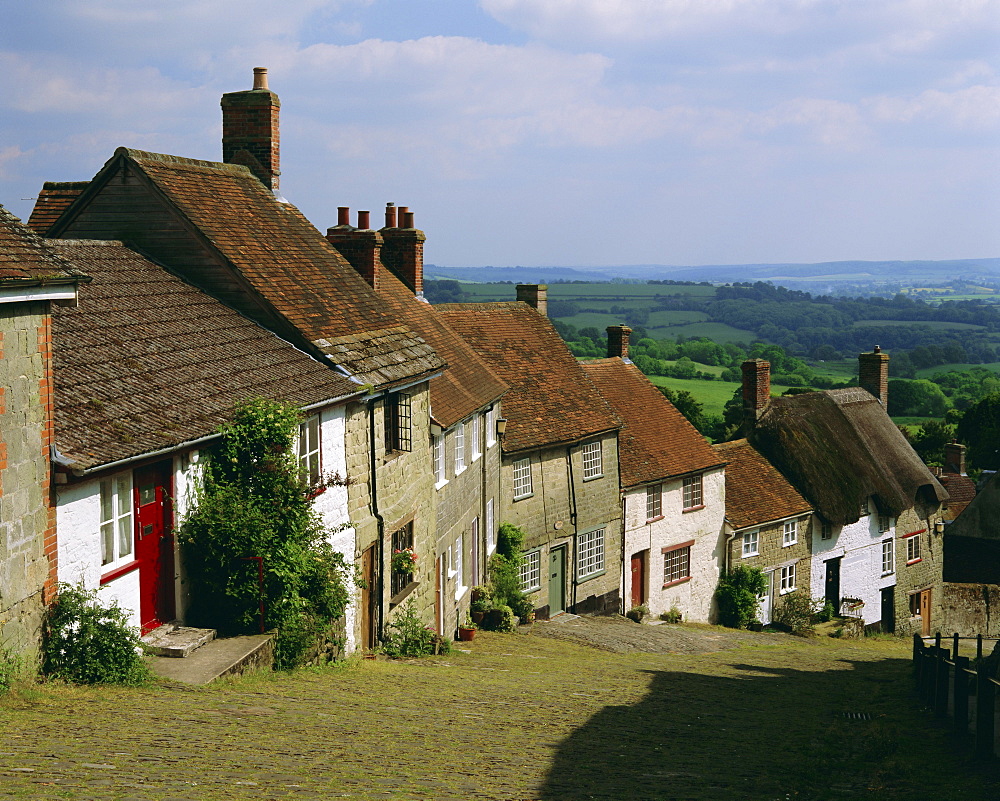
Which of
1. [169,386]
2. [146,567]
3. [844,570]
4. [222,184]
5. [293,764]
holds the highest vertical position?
[222,184]

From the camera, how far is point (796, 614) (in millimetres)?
35094

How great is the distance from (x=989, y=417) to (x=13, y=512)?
7367 centimetres

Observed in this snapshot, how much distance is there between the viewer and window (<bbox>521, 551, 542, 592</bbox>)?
93.0 feet

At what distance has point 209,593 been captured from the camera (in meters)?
12.7

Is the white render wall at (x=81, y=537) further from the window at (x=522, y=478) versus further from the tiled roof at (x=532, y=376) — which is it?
the window at (x=522, y=478)

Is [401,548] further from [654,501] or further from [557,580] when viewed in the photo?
[654,501]

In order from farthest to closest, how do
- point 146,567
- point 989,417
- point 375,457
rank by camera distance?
point 989,417
point 375,457
point 146,567

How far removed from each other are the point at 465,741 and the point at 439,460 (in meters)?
10.3

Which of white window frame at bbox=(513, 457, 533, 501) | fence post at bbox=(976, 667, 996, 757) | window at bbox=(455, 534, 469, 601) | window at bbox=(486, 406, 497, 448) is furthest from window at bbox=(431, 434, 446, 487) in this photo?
fence post at bbox=(976, 667, 996, 757)

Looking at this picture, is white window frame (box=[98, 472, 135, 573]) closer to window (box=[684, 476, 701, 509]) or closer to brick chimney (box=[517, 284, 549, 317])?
brick chimney (box=[517, 284, 549, 317])

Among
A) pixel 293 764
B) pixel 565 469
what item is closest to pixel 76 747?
pixel 293 764

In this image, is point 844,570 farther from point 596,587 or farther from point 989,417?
point 989,417

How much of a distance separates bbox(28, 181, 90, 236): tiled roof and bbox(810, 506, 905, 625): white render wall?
90.9 feet

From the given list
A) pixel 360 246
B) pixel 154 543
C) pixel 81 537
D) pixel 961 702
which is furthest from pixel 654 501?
pixel 81 537
